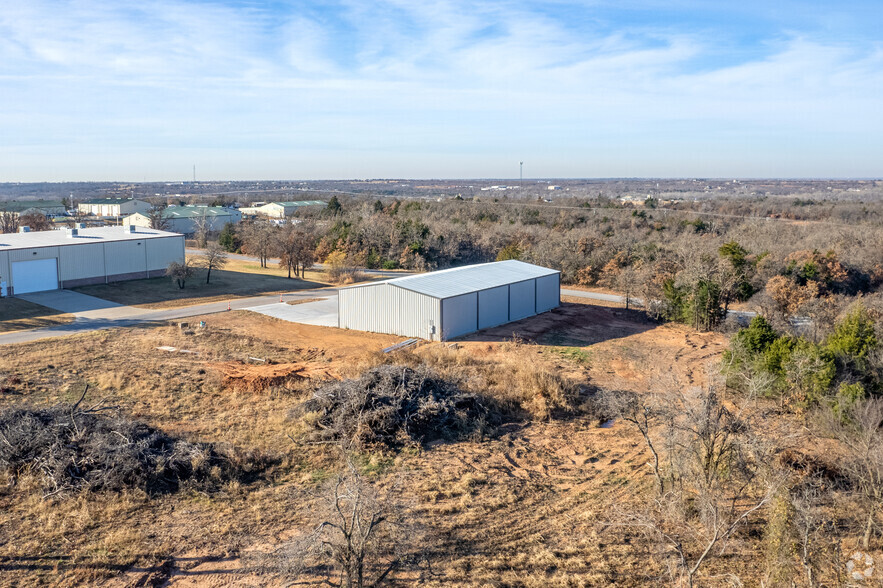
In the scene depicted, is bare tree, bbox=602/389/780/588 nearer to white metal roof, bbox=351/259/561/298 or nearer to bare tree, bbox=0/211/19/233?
white metal roof, bbox=351/259/561/298

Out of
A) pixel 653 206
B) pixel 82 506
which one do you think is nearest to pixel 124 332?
pixel 82 506

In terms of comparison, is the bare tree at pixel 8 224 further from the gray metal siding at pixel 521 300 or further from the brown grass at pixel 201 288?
the gray metal siding at pixel 521 300

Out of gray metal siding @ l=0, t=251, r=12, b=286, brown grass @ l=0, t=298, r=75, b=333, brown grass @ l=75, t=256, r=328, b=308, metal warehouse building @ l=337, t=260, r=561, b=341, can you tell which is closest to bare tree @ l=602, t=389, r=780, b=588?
metal warehouse building @ l=337, t=260, r=561, b=341

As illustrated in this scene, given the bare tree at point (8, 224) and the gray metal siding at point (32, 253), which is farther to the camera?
→ the bare tree at point (8, 224)

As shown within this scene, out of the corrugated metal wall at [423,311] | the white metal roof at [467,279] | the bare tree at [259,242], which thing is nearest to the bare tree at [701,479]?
the corrugated metal wall at [423,311]

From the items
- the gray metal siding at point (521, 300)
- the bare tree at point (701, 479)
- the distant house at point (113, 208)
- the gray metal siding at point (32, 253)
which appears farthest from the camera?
the distant house at point (113, 208)

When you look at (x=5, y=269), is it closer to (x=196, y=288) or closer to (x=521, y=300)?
(x=196, y=288)

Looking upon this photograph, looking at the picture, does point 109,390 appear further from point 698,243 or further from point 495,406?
point 698,243
